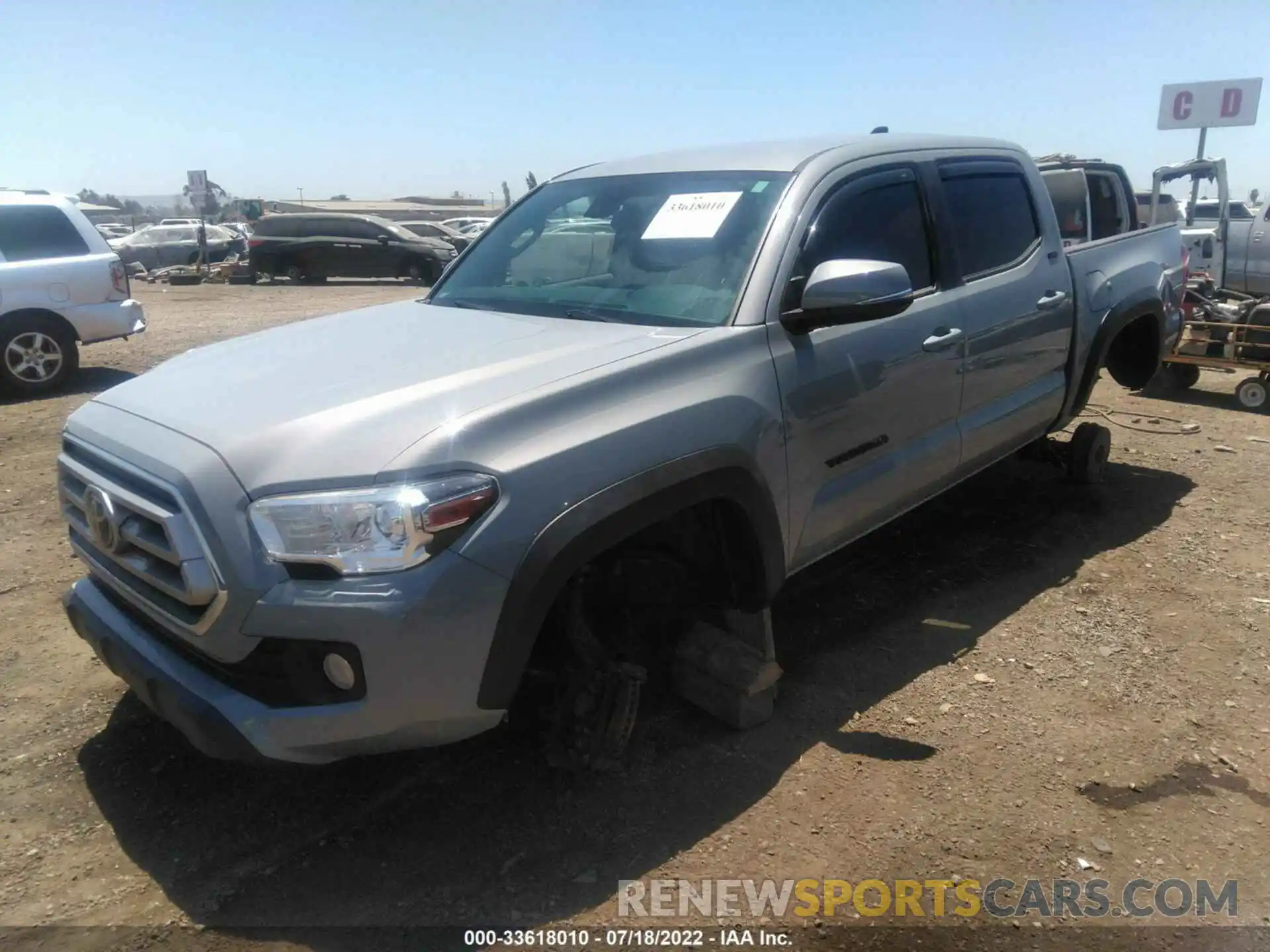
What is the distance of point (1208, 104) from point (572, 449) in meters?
29.7

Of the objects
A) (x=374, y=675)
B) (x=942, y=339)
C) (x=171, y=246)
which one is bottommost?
(x=374, y=675)

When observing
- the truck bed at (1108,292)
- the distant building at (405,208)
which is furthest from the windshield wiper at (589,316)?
the distant building at (405,208)

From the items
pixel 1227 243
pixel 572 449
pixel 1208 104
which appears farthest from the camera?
pixel 1208 104

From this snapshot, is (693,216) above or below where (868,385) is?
above

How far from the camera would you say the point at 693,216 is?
3.43 metres

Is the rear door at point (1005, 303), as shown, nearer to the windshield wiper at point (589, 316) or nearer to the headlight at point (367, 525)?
the windshield wiper at point (589, 316)

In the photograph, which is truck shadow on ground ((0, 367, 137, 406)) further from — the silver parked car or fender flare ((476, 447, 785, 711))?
the silver parked car

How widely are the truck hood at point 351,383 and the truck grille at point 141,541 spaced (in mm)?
185

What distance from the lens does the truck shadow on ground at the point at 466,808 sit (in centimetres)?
252

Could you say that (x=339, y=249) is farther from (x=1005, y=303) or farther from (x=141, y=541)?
(x=141, y=541)

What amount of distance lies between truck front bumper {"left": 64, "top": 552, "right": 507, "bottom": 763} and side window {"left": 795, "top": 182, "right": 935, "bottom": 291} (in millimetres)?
1684

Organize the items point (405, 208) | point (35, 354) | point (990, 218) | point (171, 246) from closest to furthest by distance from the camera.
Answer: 1. point (990, 218)
2. point (35, 354)
3. point (171, 246)
4. point (405, 208)

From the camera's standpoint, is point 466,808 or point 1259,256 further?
point 1259,256

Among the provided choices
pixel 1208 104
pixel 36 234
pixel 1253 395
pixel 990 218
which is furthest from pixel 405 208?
pixel 990 218
